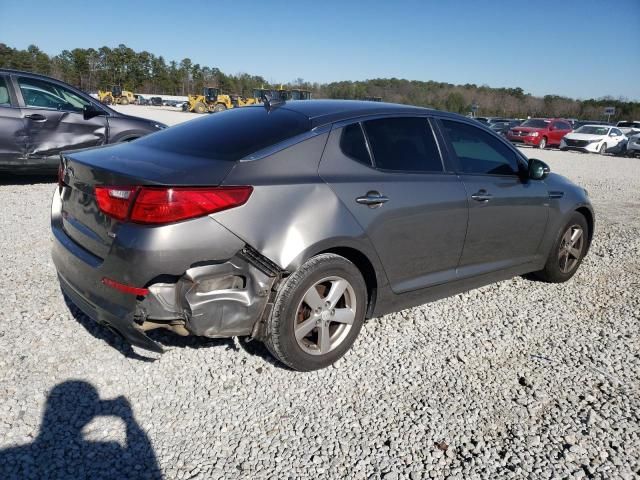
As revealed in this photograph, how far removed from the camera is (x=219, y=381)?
2.86m

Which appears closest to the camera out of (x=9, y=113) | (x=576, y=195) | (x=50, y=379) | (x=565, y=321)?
(x=50, y=379)

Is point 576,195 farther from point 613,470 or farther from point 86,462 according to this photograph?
point 86,462

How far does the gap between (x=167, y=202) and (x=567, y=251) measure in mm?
3915

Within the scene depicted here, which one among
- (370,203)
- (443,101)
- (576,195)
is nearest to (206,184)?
(370,203)

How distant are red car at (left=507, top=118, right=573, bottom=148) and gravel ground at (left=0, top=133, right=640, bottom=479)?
23.1 meters

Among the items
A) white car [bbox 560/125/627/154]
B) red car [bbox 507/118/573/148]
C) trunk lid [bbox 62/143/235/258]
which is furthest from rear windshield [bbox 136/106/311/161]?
white car [bbox 560/125/627/154]

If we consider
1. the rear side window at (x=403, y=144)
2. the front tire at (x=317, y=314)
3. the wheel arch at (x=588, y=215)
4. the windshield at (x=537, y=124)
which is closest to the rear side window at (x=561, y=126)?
the windshield at (x=537, y=124)

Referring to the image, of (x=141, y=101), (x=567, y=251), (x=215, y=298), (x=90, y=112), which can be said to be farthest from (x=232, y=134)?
(x=141, y=101)

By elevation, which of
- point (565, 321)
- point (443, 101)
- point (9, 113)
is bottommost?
point (443, 101)

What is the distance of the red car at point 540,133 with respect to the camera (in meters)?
24.9

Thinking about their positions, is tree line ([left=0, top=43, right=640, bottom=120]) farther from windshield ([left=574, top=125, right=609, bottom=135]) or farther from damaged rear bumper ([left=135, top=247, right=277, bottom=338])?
damaged rear bumper ([left=135, top=247, right=277, bottom=338])

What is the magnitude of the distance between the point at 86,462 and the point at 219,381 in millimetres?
839

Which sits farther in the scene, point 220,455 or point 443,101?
point 443,101

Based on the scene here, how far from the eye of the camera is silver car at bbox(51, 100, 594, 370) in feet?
8.11
